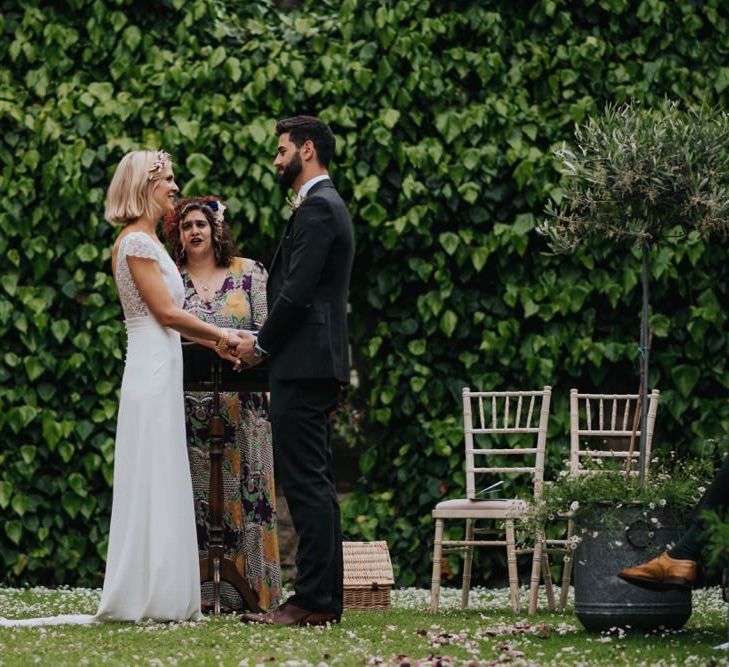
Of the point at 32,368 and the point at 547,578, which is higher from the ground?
the point at 32,368

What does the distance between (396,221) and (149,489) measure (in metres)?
2.61

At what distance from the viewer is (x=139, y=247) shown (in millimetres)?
5234

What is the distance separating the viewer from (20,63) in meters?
7.64

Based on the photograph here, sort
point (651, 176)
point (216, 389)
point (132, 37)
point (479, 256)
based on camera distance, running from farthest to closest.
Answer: point (132, 37) → point (479, 256) → point (216, 389) → point (651, 176)

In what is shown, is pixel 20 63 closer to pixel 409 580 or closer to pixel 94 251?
A: pixel 94 251

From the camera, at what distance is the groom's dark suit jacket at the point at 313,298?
4855 millimetres

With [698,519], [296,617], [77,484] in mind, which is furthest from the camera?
[77,484]

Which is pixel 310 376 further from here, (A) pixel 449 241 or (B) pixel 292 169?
(A) pixel 449 241

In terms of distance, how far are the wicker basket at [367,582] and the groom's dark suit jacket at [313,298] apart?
1469 mm

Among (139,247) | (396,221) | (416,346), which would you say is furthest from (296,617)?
(396,221)

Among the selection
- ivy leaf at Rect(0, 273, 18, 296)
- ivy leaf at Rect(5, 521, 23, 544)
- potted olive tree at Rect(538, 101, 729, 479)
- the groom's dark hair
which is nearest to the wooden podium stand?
the groom's dark hair

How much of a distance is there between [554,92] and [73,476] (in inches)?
138

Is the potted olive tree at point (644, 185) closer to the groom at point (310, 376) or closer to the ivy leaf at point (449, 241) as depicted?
the groom at point (310, 376)

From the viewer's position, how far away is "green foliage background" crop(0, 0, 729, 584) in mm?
7230
